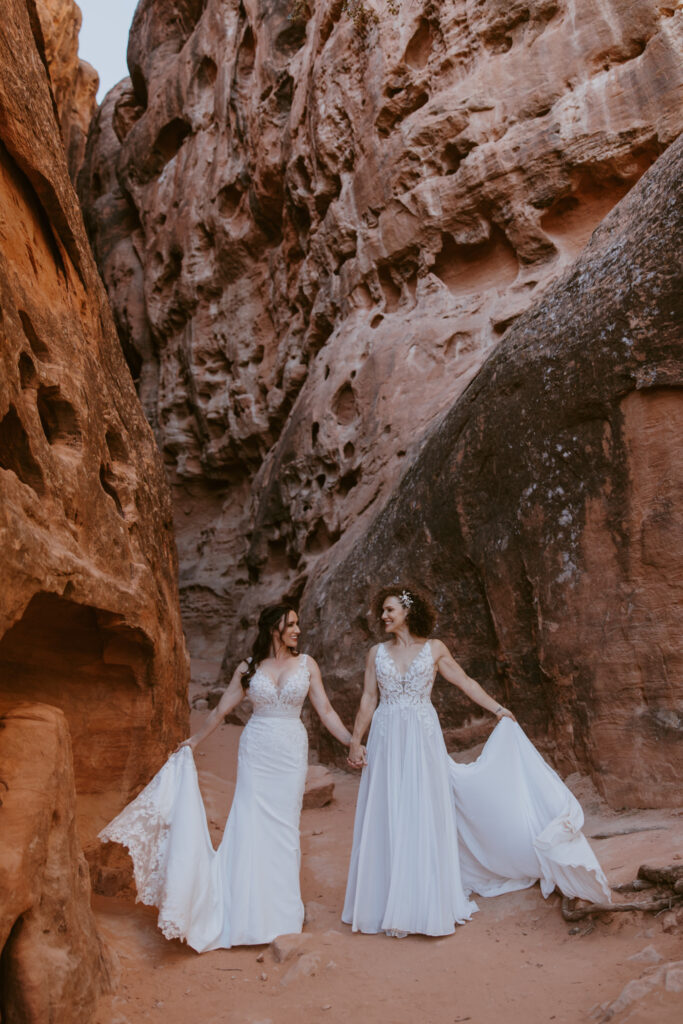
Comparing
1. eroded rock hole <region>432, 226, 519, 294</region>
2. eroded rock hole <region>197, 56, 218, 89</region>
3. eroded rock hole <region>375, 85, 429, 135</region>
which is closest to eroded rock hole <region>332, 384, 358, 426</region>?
eroded rock hole <region>432, 226, 519, 294</region>

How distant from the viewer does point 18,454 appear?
4410mm

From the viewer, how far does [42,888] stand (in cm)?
354

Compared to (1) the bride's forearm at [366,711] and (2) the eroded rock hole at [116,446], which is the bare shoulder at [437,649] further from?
(2) the eroded rock hole at [116,446]

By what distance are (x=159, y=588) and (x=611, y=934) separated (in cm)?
363

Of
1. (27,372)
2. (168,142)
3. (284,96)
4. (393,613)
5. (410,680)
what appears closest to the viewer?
(27,372)

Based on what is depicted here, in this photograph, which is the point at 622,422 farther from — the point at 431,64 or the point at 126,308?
the point at 126,308

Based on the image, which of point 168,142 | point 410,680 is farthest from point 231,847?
point 168,142

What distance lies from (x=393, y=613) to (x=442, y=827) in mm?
1267

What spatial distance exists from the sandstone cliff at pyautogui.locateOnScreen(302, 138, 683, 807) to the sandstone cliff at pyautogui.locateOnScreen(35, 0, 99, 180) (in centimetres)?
1435

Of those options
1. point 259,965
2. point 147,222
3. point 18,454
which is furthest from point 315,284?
point 259,965

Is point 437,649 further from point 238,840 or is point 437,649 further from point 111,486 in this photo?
point 111,486

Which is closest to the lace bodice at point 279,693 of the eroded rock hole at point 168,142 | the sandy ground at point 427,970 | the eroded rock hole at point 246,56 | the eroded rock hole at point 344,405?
the sandy ground at point 427,970

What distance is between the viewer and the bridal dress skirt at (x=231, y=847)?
4508 mm

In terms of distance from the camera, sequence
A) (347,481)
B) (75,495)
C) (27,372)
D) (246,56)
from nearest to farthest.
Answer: (27,372), (75,495), (347,481), (246,56)
